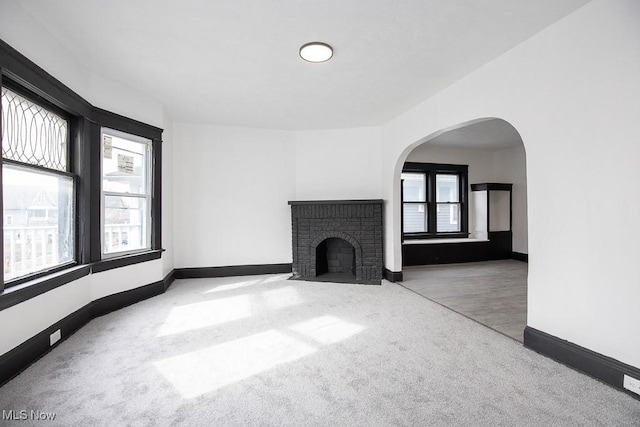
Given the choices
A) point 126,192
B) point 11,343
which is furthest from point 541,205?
point 126,192

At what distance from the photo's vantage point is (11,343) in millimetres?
2105

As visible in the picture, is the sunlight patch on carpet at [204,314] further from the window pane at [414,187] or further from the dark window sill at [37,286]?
the window pane at [414,187]

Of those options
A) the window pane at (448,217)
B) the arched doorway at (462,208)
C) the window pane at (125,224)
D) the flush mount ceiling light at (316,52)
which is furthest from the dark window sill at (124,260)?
the window pane at (448,217)

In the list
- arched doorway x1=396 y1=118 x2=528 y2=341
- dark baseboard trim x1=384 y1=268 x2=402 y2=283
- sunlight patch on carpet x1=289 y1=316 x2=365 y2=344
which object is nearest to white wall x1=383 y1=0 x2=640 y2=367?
sunlight patch on carpet x1=289 y1=316 x2=365 y2=344

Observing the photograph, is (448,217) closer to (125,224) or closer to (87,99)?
(125,224)

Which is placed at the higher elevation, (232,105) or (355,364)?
(232,105)

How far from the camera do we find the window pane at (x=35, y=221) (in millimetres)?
2266

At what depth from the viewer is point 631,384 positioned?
1.85m

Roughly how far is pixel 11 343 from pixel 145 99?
2.97m

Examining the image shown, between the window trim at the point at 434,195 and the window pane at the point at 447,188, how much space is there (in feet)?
0.30

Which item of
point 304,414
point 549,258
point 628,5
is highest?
point 628,5

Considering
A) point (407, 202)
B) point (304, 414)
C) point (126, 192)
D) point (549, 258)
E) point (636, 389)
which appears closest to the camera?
point (304, 414)

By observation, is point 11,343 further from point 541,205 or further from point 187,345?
point 541,205

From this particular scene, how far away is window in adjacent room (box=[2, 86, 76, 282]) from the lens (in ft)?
7.39
